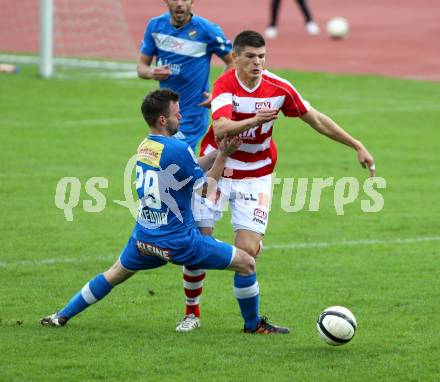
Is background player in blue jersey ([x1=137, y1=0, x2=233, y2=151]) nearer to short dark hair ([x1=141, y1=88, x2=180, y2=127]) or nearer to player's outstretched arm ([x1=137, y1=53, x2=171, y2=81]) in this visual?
player's outstretched arm ([x1=137, y1=53, x2=171, y2=81])

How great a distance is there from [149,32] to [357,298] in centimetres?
359

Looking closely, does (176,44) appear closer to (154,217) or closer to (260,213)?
(260,213)

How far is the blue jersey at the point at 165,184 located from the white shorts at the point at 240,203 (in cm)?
57

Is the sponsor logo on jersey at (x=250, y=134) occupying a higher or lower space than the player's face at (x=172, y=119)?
lower

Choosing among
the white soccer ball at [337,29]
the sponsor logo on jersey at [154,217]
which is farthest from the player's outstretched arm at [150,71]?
the white soccer ball at [337,29]

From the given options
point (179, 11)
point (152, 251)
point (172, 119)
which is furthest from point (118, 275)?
point (179, 11)

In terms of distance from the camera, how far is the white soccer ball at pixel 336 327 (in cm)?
780

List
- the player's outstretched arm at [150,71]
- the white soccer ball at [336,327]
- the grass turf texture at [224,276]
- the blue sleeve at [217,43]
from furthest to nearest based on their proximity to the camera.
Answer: the blue sleeve at [217,43], the player's outstretched arm at [150,71], the white soccer ball at [336,327], the grass turf texture at [224,276]

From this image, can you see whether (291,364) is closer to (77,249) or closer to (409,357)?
(409,357)

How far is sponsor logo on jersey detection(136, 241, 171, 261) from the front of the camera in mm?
8008

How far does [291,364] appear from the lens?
Result: 7.57 meters

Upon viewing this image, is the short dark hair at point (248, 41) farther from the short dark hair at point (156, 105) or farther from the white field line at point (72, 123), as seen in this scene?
the white field line at point (72, 123)

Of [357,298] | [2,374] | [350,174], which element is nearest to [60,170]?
[350,174]

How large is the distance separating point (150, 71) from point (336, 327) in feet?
13.3
